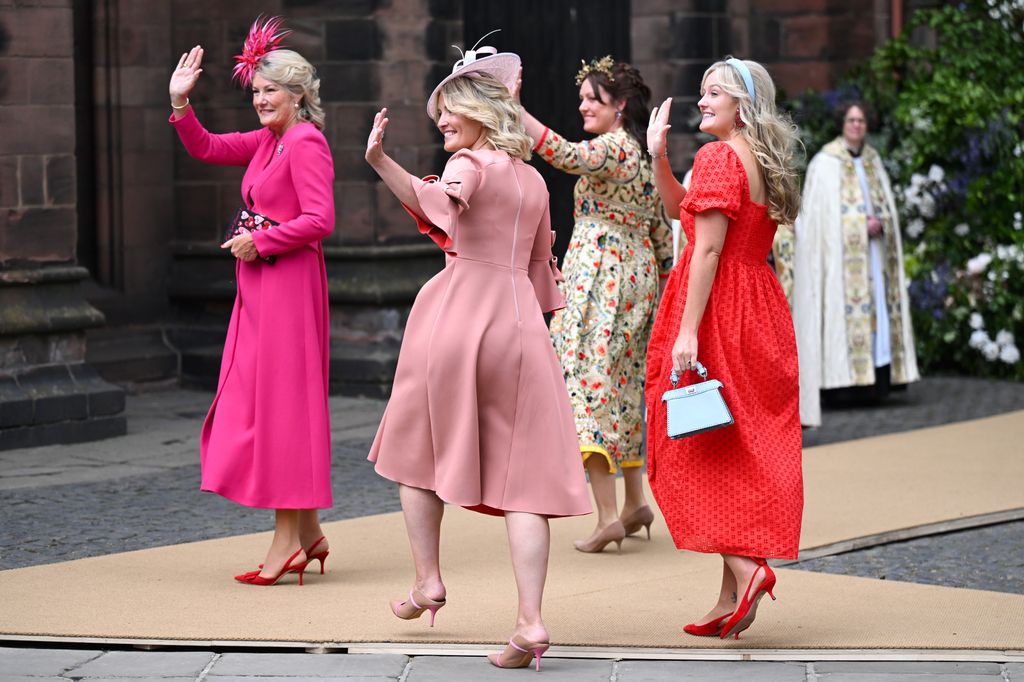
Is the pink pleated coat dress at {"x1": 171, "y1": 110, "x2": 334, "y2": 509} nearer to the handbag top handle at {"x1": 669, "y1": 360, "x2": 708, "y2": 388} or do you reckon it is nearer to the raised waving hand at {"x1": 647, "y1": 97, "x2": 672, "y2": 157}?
the raised waving hand at {"x1": 647, "y1": 97, "x2": 672, "y2": 157}

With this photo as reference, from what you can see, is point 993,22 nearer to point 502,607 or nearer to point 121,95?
point 121,95

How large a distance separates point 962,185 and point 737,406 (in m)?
8.08

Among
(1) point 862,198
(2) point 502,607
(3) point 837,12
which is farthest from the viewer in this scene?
(3) point 837,12

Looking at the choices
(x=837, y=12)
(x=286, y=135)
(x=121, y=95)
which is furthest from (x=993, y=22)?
(x=286, y=135)

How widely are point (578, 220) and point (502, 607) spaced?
2010mm

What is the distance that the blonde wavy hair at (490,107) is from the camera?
18.2 ft

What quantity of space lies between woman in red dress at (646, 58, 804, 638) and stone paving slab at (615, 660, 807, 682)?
212mm

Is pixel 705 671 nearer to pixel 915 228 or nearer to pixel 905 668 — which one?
pixel 905 668

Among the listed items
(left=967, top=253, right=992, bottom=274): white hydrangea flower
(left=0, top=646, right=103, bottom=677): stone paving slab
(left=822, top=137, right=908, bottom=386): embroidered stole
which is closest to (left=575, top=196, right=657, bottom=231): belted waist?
(left=0, top=646, right=103, bottom=677): stone paving slab

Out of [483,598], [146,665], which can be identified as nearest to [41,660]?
[146,665]

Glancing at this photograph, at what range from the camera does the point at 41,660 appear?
5.54 m

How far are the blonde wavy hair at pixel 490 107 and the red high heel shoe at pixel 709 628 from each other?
1608 millimetres

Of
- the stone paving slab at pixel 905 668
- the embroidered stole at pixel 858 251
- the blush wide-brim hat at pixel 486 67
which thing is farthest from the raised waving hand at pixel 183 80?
the embroidered stole at pixel 858 251

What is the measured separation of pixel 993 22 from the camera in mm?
14188
